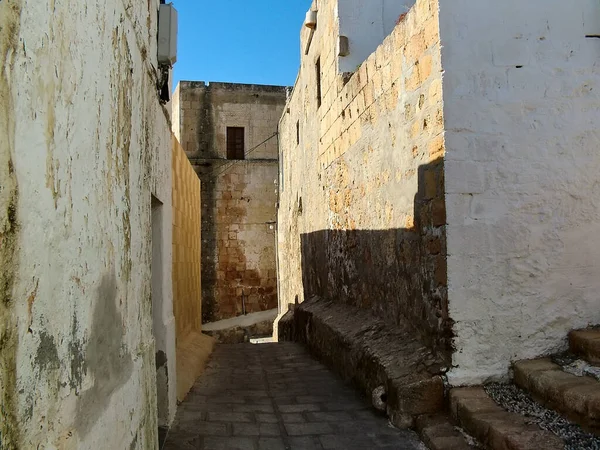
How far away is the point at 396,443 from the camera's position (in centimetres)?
323

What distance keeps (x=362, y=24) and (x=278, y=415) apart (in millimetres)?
4231

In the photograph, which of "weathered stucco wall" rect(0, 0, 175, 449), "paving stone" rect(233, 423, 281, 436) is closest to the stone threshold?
"paving stone" rect(233, 423, 281, 436)

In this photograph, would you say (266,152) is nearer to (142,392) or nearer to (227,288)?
(227,288)

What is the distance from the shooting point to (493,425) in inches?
107

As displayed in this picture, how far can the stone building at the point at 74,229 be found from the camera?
48.1 inches

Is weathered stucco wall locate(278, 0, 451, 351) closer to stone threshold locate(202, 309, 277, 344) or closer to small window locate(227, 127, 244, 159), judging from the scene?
stone threshold locate(202, 309, 277, 344)

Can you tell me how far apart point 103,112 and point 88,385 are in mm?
1020

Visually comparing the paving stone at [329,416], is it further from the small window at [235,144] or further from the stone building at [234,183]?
the small window at [235,144]

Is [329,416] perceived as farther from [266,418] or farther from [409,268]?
[409,268]

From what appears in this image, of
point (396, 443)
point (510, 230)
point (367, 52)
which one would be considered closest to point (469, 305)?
point (510, 230)

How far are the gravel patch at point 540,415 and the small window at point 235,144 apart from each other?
517 inches

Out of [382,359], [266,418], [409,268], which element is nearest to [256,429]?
[266,418]

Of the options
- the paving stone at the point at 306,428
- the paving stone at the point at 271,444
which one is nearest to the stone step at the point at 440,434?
the paving stone at the point at 306,428

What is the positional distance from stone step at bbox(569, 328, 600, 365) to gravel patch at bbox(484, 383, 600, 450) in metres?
0.44
